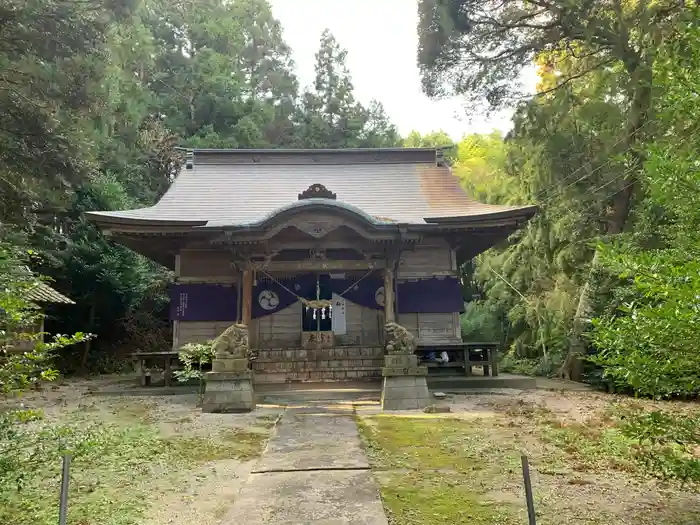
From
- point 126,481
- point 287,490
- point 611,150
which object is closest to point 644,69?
point 611,150

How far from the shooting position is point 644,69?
1068 cm

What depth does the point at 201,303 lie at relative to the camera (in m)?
11.5

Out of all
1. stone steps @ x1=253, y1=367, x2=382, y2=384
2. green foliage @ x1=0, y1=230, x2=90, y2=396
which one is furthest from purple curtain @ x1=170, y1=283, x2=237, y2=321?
green foliage @ x1=0, y1=230, x2=90, y2=396

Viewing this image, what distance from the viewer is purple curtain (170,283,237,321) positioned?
37.4ft

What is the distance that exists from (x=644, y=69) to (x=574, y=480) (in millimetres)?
9905

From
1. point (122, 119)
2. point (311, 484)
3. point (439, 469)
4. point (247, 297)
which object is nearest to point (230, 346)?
point (247, 297)

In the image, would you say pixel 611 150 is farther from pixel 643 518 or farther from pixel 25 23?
pixel 25 23

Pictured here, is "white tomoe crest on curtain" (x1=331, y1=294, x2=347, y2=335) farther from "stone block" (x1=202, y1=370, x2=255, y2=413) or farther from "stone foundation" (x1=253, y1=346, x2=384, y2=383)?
"stone block" (x1=202, y1=370, x2=255, y2=413)

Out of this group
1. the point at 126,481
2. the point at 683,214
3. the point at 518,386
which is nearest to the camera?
the point at 683,214

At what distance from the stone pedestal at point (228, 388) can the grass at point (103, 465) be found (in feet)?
3.36

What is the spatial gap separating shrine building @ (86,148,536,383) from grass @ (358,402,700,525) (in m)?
3.70

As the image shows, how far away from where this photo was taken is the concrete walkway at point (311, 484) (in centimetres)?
346

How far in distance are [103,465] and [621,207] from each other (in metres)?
11.9

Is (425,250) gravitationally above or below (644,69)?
below
